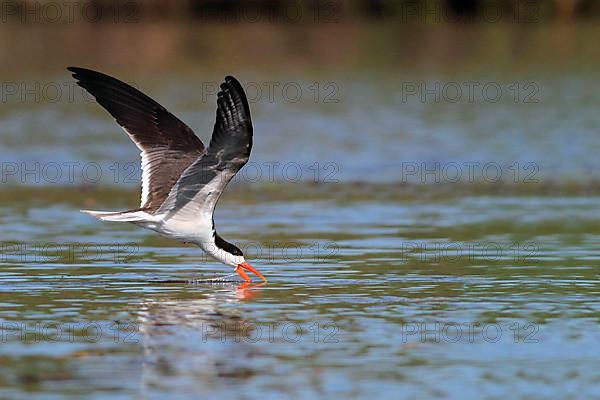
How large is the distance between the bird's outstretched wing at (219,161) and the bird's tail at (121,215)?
0.69ft

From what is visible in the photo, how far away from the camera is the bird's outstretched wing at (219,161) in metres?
11.0

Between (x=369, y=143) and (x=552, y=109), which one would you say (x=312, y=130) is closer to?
(x=369, y=143)

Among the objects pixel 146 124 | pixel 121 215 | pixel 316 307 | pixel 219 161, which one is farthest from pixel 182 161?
pixel 316 307

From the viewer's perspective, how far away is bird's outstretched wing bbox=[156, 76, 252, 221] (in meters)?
11.0

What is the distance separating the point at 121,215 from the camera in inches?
458

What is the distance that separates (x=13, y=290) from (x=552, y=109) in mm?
18487

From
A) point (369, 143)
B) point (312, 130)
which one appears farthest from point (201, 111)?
point (369, 143)

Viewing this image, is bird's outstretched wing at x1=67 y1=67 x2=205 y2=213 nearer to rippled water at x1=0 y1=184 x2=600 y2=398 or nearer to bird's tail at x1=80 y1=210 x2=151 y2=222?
bird's tail at x1=80 y1=210 x2=151 y2=222

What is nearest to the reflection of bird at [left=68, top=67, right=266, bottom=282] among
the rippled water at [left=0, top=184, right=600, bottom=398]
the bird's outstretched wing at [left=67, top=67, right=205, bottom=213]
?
the bird's outstretched wing at [left=67, top=67, right=205, bottom=213]

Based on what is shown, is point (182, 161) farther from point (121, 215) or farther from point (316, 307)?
point (316, 307)

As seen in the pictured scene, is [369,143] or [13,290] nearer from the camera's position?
[13,290]

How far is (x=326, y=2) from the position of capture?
53250mm

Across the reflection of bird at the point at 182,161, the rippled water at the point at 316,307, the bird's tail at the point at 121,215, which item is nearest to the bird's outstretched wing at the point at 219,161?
the reflection of bird at the point at 182,161

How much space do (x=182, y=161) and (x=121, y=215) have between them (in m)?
1.29
